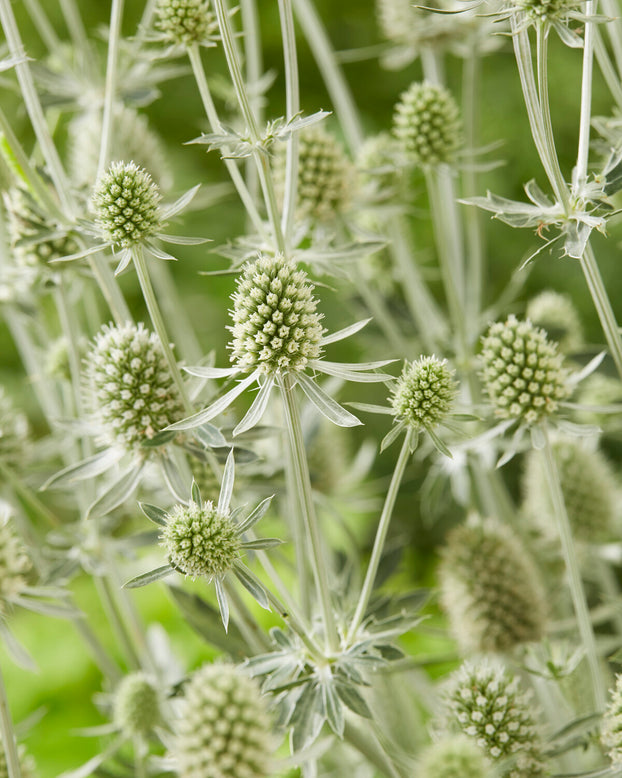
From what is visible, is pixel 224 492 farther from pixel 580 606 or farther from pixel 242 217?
pixel 242 217

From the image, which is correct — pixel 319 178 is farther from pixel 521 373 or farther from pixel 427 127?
pixel 521 373

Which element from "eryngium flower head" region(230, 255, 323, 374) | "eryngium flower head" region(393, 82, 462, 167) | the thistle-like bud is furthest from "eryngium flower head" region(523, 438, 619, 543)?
"eryngium flower head" region(230, 255, 323, 374)

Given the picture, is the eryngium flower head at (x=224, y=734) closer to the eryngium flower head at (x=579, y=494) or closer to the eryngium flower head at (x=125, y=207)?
the eryngium flower head at (x=125, y=207)

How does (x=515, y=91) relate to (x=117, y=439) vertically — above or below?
above

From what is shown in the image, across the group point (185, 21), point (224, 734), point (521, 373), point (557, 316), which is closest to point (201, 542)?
point (224, 734)

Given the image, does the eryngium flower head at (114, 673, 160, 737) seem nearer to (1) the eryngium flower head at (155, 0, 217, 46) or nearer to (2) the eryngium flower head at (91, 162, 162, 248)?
(2) the eryngium flower head at (91, 162, 162, 248)

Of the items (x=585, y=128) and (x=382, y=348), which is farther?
(x=382, y=348)

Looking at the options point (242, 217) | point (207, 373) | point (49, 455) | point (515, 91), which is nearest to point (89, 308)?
point (49, 455)
